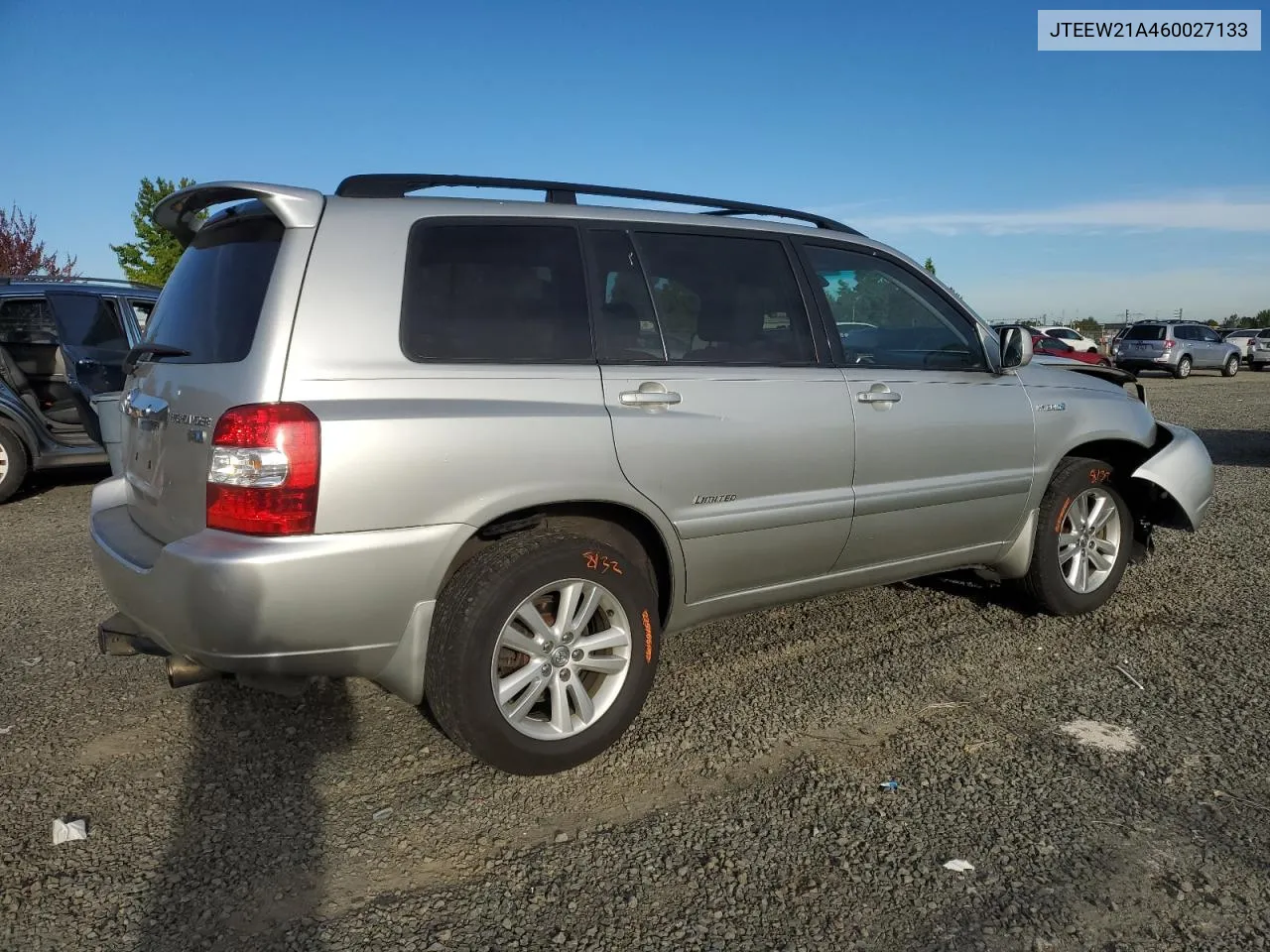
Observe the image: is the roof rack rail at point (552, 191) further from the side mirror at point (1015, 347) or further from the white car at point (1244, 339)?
the white car at point (1244, 339)

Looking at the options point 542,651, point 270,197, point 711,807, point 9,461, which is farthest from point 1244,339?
point 270,197

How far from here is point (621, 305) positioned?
328 cm

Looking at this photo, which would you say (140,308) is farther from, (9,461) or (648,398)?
(648,398)

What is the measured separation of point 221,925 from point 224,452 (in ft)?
3.93

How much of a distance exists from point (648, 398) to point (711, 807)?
1294 mm

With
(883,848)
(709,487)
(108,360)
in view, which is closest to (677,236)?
(709,487)

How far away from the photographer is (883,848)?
2.64m

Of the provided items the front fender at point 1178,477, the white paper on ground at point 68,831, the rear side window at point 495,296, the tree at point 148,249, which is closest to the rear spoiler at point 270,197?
the rear side window at point 495,296

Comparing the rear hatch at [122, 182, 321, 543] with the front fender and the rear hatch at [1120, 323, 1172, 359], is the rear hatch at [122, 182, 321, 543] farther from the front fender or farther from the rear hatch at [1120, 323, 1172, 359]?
the rear hatch at [1120, 323, 1172, 359]

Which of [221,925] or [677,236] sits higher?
[677,236]

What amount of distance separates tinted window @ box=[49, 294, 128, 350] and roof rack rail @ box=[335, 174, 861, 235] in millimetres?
6064

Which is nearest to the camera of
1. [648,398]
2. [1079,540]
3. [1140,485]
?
[648,398]

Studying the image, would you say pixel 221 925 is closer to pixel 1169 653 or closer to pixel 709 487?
pixel 709 487

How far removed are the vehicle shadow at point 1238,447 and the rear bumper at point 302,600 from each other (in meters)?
9.21
